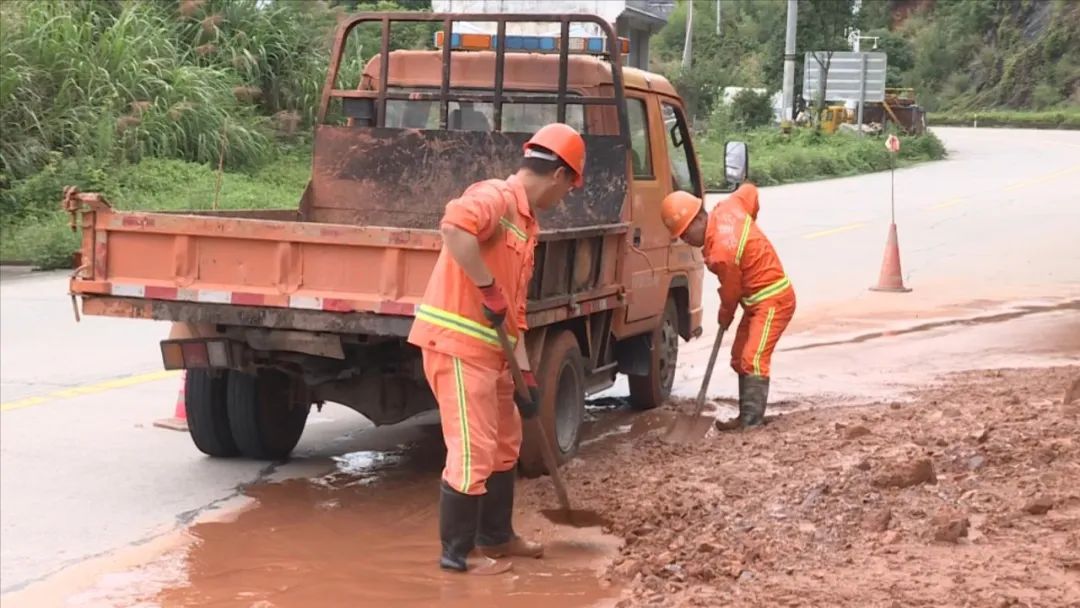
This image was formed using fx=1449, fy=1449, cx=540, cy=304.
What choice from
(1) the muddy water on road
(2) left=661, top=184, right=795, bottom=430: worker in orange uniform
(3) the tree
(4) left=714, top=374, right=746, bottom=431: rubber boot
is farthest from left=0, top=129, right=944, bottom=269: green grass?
(3) the tree

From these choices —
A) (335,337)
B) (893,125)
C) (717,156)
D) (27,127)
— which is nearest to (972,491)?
(335,337)

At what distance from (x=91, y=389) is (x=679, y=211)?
4354 millimetres

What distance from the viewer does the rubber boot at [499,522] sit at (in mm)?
5836

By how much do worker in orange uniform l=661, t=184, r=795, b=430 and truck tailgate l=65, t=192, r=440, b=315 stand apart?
235 centimetres

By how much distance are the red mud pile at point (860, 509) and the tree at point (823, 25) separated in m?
36.0

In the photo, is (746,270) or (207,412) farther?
(746,270)

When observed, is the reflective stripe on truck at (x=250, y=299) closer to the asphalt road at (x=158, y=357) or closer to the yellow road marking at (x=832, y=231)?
the asphalt road at (x=158, y=357)

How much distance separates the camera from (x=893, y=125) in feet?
146

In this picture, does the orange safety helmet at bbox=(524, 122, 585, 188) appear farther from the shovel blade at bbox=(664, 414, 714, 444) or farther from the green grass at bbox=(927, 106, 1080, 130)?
the green grass at bbox=(927, 106, 1080, 130)

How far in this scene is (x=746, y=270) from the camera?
27.4 ft

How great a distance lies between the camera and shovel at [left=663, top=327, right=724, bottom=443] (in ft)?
27.3

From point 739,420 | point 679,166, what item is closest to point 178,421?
point 739,420

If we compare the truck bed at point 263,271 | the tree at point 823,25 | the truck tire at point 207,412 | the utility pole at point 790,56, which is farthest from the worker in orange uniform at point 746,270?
the tree at point 823,25

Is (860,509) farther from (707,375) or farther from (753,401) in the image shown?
(707,375)
